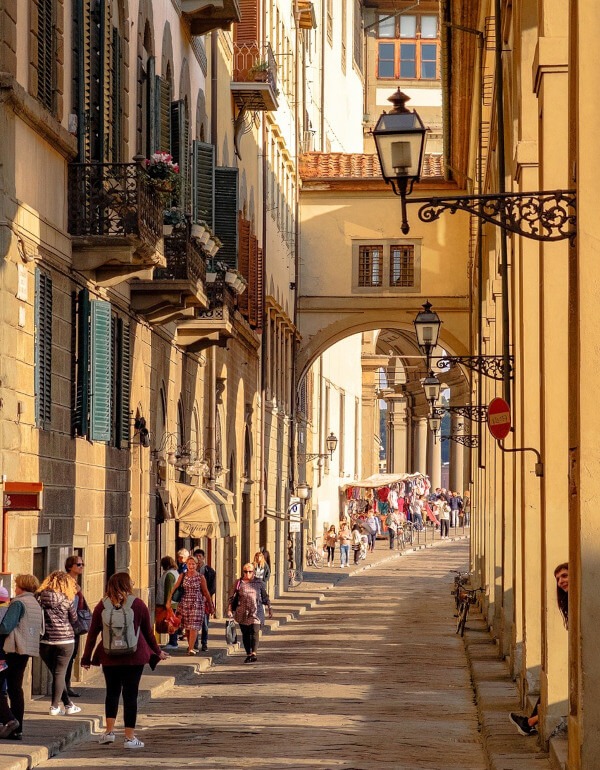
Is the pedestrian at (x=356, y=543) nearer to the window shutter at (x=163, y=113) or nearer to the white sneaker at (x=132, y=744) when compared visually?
the window shutter at (x=163, y=113)

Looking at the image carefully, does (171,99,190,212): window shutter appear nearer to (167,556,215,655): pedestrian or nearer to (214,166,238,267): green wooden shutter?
(214,166,238,267): green wooden shutter

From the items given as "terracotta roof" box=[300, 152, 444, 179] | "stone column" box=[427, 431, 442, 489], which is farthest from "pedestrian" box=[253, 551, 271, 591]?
"stone column" box=[427, 431, 442, 489]

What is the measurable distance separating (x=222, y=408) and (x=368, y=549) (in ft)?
115

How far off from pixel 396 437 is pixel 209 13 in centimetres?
6979

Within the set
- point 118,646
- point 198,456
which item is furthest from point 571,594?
point 198,456

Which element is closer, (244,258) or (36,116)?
(36,116)

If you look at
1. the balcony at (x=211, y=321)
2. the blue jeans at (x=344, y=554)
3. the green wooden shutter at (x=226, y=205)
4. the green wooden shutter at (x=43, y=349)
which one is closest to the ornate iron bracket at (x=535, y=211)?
the green wooden shutter at (x=43, y=349)

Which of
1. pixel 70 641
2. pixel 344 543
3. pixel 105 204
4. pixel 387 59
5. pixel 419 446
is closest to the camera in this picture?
pixel 70 641

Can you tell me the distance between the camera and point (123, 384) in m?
23.0

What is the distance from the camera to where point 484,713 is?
53.8 ft

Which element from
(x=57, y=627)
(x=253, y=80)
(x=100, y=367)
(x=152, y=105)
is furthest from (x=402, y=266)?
(x=57, y=627)

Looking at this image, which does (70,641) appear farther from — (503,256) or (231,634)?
(231,634)

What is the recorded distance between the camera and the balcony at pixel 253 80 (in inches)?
1403

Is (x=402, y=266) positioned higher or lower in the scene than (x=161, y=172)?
higher
